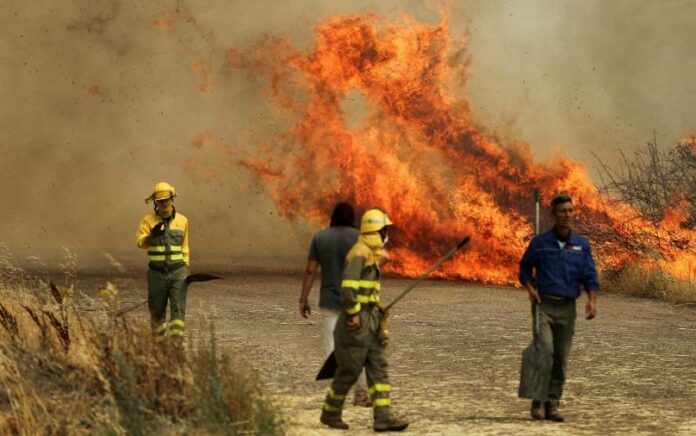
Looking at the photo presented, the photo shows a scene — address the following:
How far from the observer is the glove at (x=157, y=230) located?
36.7 ft

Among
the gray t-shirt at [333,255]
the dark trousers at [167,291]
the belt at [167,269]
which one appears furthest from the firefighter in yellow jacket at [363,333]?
the belt at [167,269]

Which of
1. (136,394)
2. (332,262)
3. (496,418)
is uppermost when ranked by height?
(332,262)

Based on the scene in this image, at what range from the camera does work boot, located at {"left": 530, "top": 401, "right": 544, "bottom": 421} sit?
8836mm

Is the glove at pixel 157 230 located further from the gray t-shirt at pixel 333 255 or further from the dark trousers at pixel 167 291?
the gray t-shirt at pixel 333 255

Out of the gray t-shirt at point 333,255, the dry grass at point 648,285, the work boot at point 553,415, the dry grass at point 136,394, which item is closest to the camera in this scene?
the dry grass at point 136,394

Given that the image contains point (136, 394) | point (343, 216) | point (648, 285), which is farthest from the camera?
point (648, 285)

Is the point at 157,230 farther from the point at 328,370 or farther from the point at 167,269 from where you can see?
the point at 328,370

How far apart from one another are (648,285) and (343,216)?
14.6 metres

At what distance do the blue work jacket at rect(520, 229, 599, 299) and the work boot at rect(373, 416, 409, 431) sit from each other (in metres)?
1.70

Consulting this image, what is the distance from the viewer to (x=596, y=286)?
30.0ft

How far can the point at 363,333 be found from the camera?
8125mm

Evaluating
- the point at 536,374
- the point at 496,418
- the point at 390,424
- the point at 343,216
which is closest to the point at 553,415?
the point at 536,374

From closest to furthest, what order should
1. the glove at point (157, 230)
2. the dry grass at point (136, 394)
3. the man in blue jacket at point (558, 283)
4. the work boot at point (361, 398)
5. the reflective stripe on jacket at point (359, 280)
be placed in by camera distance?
1. the dry grass at point (136, 394)
2. the reflective stripe on jacket at point (359, 280)
3. the man in blue jacket at point (558, 283)
4. the work boot at point (361, 398)
5. the glove at point (157, 230)

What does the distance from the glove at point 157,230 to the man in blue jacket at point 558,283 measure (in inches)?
156
